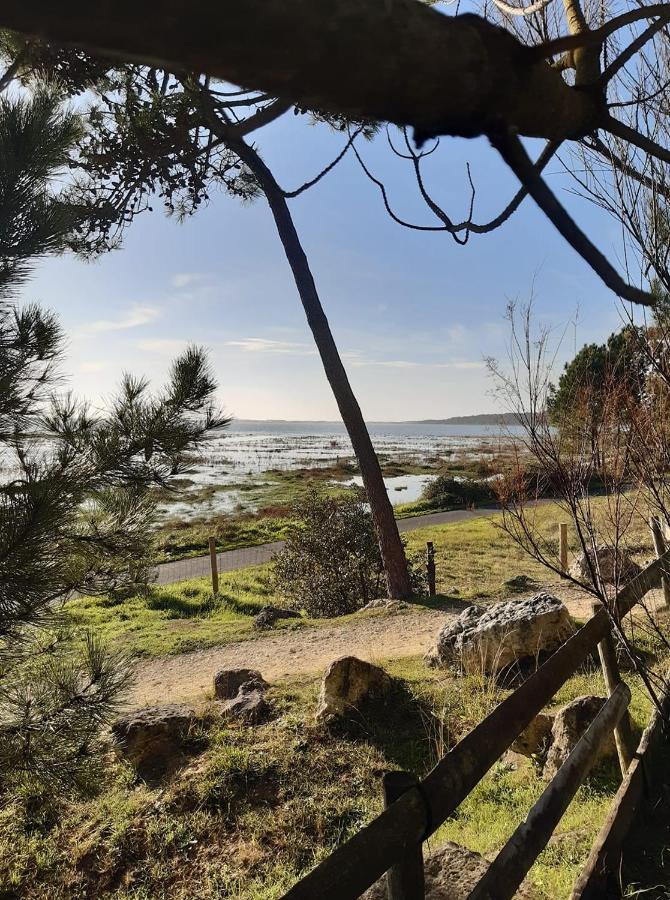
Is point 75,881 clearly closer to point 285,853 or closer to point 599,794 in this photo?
point 285,853

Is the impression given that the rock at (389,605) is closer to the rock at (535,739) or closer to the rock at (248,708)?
the rock at (248,708)

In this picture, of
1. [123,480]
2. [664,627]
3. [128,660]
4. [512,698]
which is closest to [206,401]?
[123,480]

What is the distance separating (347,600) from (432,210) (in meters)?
9.62

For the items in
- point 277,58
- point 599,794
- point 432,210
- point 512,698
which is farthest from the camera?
point 599,794

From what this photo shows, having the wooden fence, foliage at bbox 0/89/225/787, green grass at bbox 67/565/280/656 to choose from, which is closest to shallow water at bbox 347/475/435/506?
green grass at bbox 67/565/280/656

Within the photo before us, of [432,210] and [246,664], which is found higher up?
[432,210]

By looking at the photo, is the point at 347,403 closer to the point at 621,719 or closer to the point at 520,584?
the point at 520,584

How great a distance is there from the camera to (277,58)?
0.43 meters

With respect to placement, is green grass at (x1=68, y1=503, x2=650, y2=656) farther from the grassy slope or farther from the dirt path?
the dirt path

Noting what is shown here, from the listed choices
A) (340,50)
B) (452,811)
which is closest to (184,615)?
(452,811)

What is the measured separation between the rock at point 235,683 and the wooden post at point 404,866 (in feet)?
13.9

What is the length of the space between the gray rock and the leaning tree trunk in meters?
4.21

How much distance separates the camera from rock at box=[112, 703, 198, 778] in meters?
4.34

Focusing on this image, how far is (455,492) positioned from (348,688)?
20.9m
